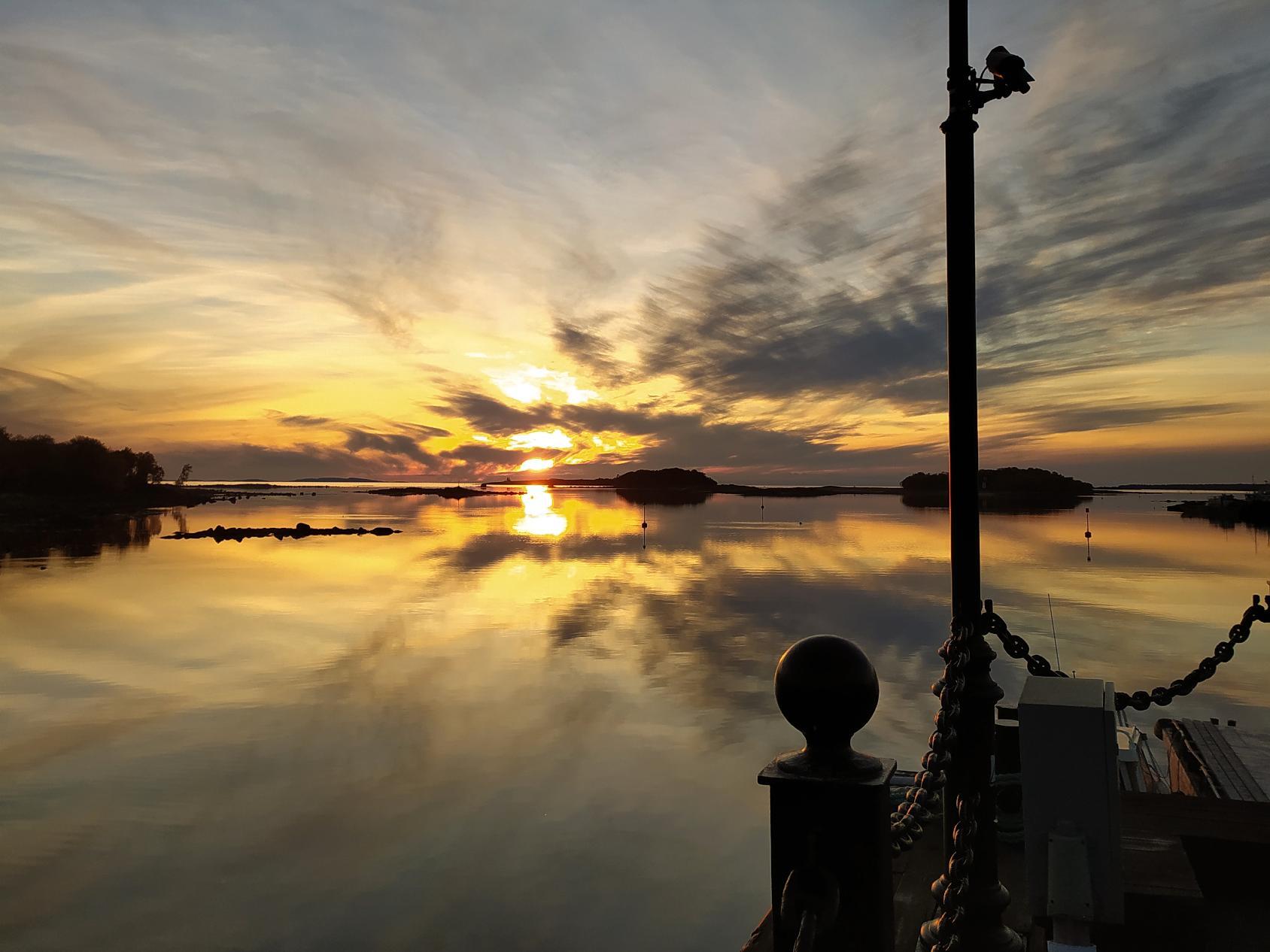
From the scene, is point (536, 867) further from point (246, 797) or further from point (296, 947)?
point (246, 797)

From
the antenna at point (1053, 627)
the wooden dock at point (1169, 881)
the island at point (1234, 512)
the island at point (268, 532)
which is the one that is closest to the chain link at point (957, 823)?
the wooden dock at point (1169, 881)

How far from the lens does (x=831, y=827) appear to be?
2.28m

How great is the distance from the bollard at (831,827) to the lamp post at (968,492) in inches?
72.2

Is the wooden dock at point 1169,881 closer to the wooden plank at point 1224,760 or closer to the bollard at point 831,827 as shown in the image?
the bollard at point 831,827

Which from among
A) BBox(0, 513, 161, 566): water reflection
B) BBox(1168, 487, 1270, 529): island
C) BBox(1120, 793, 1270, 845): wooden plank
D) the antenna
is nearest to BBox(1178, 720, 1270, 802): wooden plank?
BBox(1120, 793, 1270, 845): wooden plank

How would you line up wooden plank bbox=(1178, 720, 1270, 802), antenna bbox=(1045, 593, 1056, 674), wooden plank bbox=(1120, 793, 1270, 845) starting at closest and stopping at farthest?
1. wooden plank bbox=(1120, 793, 1270, 845)
2. wooden plank bbox=(1178, 720, 1270, 802)
3. antenna bbox=(1045, 593, 1056, 674)

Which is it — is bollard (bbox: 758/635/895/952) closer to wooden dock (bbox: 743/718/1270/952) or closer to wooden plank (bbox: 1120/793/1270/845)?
wooden dock (bbox: 743/718/1270/952)

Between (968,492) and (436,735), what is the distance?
60.4 ft

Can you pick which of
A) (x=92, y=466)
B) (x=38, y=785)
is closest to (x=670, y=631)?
(x=38, y=785)

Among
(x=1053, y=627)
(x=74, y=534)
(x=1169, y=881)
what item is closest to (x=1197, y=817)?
(x=1169, y=881)

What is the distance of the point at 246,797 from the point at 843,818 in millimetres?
17270

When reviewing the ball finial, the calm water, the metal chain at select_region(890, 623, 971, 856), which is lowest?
the calm water

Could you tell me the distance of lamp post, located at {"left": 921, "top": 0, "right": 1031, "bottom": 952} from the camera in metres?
4.22

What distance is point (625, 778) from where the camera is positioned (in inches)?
690
